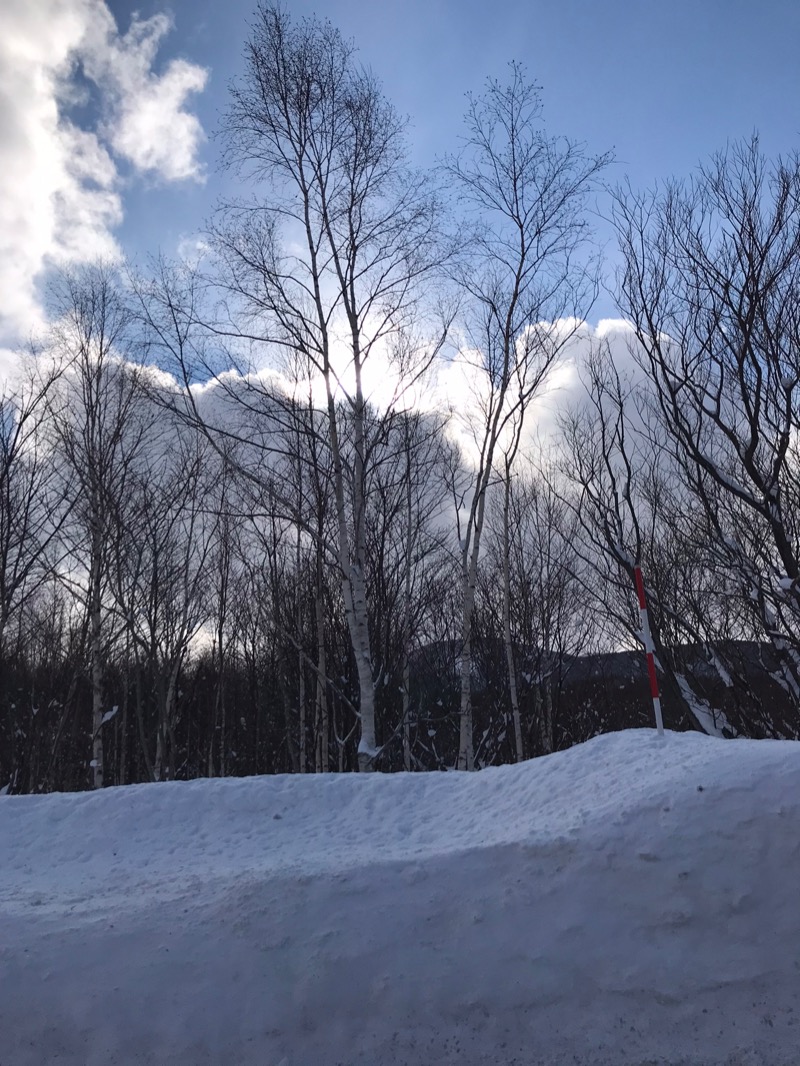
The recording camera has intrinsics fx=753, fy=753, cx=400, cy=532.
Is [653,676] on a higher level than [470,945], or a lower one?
higher

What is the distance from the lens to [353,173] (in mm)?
11836

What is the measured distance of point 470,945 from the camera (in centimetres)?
374

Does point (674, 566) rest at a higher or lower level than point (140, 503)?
lower

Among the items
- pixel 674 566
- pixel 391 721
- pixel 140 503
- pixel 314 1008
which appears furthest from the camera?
pixel 391 721

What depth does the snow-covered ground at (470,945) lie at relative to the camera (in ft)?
11.1

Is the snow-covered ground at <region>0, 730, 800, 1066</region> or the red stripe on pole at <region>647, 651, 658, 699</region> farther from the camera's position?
the red stripe on pole at <region>647, 651, 658, 699</region>

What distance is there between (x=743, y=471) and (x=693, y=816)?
6575 millimetres

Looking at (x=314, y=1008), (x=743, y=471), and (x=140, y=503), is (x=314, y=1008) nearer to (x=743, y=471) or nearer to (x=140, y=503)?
(x=743, y=471)

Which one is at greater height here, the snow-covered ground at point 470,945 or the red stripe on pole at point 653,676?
the red stripe on pole at point 653,676

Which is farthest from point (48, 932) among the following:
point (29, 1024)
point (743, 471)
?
point (743, 471)

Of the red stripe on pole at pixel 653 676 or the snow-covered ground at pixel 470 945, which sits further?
the red stripe on pole at pixel 653 676

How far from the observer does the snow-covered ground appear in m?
3.39

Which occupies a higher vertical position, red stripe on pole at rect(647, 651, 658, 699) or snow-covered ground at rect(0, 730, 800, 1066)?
red stripe on pole at rect(647, 651, 658, 699)

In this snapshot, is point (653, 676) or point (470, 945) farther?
point (653, 676)
